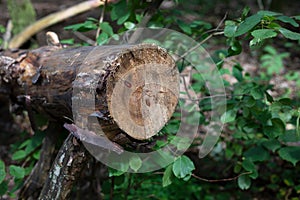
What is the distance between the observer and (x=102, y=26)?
218cm

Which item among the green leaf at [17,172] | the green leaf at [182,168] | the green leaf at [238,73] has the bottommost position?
the green leaf at [238,73]

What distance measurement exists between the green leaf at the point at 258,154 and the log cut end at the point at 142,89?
0.75 meters

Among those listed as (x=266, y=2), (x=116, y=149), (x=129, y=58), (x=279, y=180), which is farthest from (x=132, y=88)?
(x=266, y=2)

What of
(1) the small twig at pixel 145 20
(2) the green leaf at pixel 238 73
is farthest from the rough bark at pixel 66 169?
(2) the green leaf at pixel 238 73

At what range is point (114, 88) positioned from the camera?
1508mm

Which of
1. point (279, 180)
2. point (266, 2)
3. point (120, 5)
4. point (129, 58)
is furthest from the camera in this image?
point (266, 2)

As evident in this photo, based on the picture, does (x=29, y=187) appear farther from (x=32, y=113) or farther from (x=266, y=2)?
(x=266, y=2)

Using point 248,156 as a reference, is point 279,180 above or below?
below

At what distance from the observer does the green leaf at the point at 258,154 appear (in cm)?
220

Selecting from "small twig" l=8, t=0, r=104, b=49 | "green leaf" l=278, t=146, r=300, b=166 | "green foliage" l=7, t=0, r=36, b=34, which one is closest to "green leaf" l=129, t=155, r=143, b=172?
"green leaf" l=278, t=146, r=300, b=166

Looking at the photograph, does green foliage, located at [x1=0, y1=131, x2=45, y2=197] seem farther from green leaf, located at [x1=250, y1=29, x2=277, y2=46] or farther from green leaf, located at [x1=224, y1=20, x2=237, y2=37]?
green leaf, located at [x1=250, y1=29, x2=277, y2=46]

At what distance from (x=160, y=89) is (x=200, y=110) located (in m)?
0.89

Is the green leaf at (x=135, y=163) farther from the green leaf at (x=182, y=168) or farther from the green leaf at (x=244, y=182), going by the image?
the green leaf at (x=244, y=182)

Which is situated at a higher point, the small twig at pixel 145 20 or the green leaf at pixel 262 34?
the green leaf at pixel 262 34
